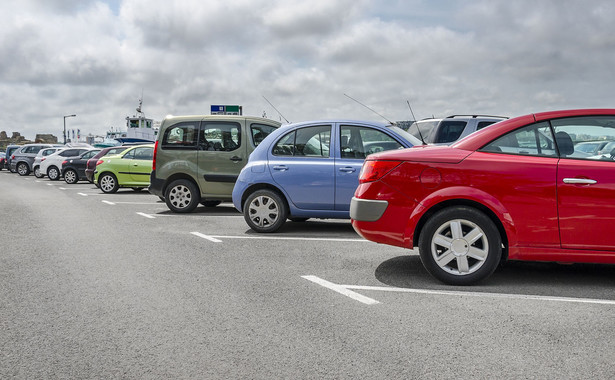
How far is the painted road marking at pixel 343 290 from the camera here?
191 inches

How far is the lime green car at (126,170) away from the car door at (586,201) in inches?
561

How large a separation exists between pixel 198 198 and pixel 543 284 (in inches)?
292

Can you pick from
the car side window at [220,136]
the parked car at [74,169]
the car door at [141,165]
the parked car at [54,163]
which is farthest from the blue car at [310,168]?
the parked car at [54,163]

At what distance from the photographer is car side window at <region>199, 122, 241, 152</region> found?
11117 millimetres

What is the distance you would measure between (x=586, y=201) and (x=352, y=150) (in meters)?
3.76

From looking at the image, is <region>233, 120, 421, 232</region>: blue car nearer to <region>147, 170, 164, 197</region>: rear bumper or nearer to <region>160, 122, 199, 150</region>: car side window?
<region>160, 122, 199, 150</region>: car side window

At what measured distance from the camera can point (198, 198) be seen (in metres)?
11.5

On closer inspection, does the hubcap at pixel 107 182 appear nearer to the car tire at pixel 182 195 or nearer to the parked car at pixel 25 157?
the car tire at pixel 182 195

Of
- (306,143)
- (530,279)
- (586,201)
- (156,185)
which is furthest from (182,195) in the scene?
(586,201)

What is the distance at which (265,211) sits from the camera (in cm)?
870

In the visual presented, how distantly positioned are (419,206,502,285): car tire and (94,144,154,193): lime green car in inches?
533

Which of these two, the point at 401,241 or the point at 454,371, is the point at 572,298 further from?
the point at 454,371

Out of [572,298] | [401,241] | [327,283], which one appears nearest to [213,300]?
[327,283]

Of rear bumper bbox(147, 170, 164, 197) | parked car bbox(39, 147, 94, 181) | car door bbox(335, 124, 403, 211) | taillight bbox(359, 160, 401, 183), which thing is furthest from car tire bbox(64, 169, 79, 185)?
taillight bbox(359, 160, 401, 183)
